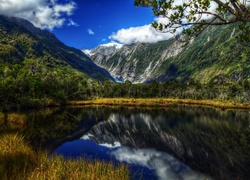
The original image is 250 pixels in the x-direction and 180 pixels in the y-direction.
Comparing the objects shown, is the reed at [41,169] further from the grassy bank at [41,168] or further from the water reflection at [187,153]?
the water reflection at [187,153]

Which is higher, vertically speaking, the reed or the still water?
the reed

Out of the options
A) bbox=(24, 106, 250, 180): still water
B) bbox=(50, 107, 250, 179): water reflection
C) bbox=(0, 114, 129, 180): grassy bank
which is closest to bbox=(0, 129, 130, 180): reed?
bbox=(0, 114, 129, 180): grassy bank

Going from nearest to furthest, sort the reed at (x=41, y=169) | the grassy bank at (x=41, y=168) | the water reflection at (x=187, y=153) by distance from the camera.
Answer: the reed at (x=41, y=169) → the grassy bank at (x=41, y=168) → the water reflection at (x=187, y=153)

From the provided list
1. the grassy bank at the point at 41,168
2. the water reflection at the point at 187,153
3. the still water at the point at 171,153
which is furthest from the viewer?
the water reflection at the point at 187,153

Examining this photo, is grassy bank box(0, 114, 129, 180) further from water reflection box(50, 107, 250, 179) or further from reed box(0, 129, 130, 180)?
water reflection box(50, 107, 250, 179)

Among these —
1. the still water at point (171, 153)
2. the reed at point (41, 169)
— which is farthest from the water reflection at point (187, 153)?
the reed at point (41, 169)

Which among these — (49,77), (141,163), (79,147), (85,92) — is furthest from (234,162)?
(85,92)

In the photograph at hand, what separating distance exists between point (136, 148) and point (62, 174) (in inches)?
1022

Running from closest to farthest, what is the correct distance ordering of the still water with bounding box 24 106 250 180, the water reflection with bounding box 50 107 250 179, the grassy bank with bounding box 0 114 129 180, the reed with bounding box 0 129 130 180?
1. the reed with bounding box 0 129 130 180
2. the grassy bank with bounding box 0 114 129 180
3. the still water with bounding box 24 106 250 180
4. the water reflection with bounding box 50 107 250 179

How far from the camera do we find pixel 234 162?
31.4 meters

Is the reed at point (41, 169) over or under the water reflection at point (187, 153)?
over

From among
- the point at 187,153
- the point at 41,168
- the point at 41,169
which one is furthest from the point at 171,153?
the point at 41,168

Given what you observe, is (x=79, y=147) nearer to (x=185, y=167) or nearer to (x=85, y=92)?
(x=185, y=167)

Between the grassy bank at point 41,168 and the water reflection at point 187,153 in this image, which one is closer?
the grassy bank at point 41,168
